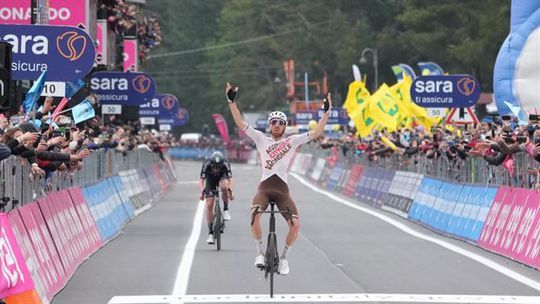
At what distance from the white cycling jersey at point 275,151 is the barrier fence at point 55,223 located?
106 inches

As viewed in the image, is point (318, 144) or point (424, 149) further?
point (318, 144)

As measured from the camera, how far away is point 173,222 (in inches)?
1219

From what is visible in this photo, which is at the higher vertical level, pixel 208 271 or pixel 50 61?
pixel 50 61

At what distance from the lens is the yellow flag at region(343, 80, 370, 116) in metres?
56.3

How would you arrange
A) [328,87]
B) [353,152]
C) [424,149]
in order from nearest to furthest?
[424,149] < [353,152] < [328,87]

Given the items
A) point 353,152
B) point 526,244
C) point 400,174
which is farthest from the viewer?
point 353,152

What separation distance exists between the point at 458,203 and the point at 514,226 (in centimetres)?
527

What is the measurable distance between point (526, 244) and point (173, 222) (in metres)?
12.1

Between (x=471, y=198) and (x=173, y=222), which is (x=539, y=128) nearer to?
(x=471, y=198)

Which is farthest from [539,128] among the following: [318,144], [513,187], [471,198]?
[318,144]

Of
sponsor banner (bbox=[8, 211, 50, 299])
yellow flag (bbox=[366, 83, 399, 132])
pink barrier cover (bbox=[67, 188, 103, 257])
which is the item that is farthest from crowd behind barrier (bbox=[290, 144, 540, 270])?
sponsor banner (bbox=[8, 211, 50, 299])

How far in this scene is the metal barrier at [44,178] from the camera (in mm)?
15161

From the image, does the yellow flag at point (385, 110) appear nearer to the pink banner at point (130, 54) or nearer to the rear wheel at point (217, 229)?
the pink banner at point (130, 54)

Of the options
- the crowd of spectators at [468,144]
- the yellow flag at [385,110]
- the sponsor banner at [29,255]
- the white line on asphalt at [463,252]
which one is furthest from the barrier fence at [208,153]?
the sponsor banner at [29,255]
